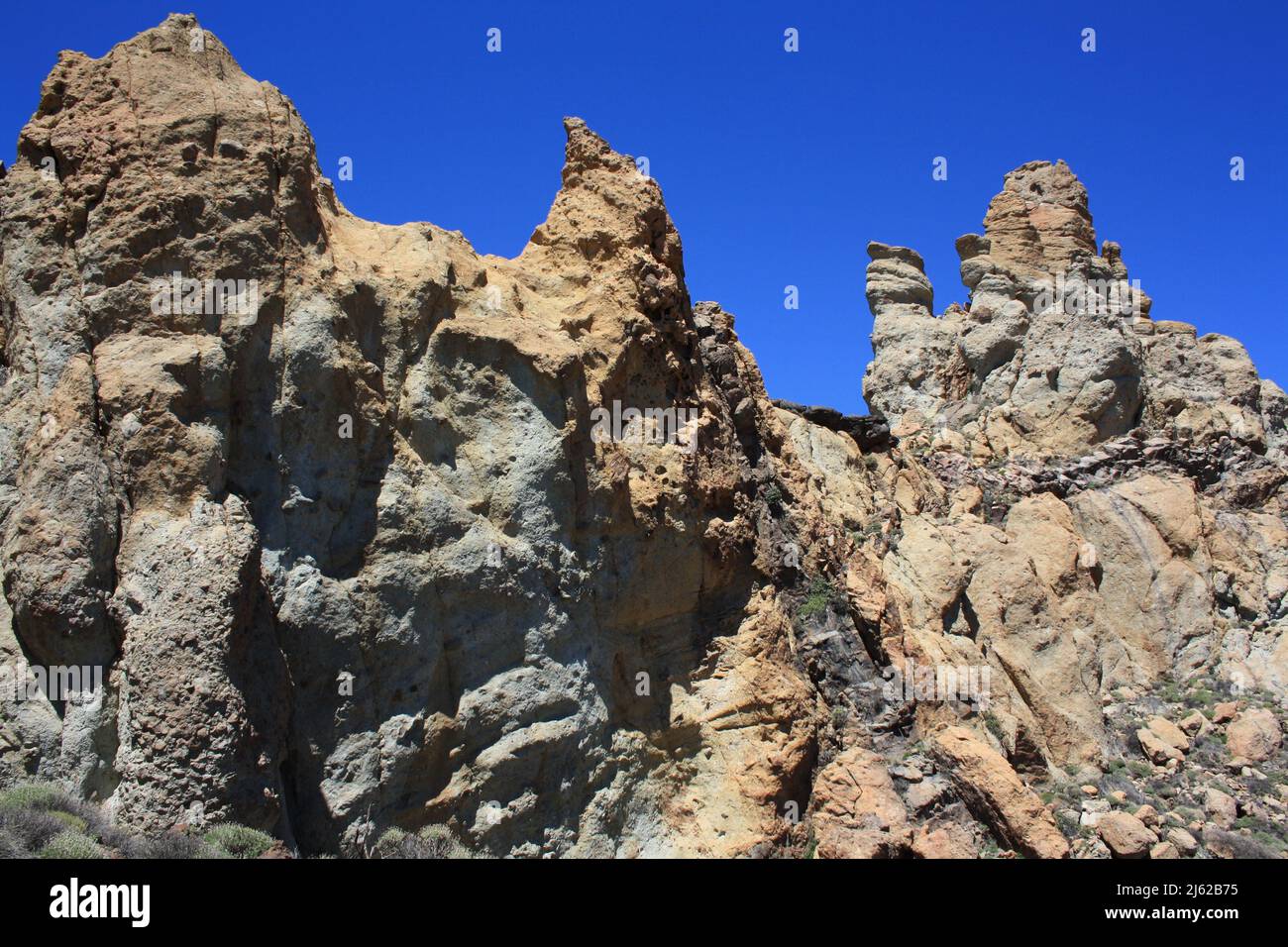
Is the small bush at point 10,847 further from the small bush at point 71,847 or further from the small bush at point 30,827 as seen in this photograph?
the small bush at point 71,847

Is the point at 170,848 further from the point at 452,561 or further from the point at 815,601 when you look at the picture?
the point at 815,601

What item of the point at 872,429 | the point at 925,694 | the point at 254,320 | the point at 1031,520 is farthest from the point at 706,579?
the point at 1031,520

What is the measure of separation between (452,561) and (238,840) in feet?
11.6

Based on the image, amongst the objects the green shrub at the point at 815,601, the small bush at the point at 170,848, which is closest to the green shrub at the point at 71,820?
the small bush at the point at 170,848

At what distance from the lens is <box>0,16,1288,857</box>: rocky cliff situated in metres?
8.59

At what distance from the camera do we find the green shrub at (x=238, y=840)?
7.80m

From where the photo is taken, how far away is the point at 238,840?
25.9 feet

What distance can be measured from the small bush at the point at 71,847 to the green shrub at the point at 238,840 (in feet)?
2.43

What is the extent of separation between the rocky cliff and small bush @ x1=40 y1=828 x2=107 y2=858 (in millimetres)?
732

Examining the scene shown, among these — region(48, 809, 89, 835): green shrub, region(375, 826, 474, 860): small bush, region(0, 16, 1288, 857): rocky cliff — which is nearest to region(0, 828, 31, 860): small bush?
region(48, 809, 89, 835): green shrub

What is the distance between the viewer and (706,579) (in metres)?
13.7
